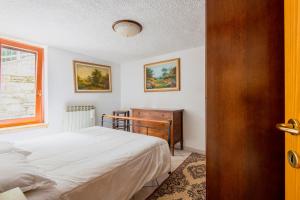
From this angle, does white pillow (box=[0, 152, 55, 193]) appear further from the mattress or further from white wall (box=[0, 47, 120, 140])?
white wall (box=[0, 47, 120, 140])

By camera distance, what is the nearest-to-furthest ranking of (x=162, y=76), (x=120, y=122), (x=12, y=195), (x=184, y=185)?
(x=12, y=195) < (x=184, y=185) < (x=162, y=76) < (x=120, y=122)

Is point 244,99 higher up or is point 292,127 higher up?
point 244,99

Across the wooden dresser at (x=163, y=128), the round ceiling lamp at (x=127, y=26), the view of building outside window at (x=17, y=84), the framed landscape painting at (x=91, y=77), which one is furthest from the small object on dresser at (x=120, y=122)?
the round ceiling lamp at (x=127, y=26)

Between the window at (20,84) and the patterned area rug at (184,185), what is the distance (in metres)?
2.69

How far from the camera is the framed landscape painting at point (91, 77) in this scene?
3383 mm

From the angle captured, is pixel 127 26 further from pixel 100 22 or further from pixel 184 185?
pixel 184 185

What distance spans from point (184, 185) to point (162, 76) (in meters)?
2.39

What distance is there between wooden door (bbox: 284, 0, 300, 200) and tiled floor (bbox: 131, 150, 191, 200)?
4.99 ft

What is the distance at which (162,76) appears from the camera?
11.7 ft

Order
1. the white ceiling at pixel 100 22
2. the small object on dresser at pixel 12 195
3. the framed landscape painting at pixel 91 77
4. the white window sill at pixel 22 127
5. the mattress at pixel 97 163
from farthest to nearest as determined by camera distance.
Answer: the framed landscape painting at pixel 91 77
the white window sill at pixel 22 127
the white ceiling at pixel 100 22
the mattress at pixel 97 163
the small object on dresser at pixel 12 195

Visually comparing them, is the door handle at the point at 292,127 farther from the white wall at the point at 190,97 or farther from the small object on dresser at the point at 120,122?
the small object on dresser at the point at 120,122

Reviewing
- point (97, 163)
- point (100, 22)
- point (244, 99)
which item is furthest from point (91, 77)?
point (244, 99)

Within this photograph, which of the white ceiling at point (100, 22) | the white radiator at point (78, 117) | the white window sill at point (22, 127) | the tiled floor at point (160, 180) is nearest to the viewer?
the white ceiling at point (100, 22)

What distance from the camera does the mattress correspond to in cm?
101
